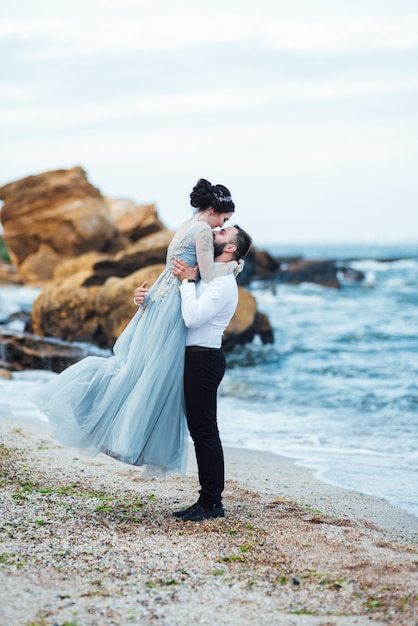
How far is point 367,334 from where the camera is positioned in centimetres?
2236

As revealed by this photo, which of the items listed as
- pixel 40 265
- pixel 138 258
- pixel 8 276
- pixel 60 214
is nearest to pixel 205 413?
pixel 138 258

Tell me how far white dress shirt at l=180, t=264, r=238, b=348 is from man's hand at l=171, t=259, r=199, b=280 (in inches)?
2.7

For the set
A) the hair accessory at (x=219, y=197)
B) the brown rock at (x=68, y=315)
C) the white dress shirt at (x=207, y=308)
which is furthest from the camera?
the brown rock at (x=68, y=315)

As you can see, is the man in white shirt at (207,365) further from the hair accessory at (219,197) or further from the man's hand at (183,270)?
the hair accessory at (219,197)

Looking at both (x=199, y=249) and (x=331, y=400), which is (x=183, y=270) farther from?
(x=331, y=400)

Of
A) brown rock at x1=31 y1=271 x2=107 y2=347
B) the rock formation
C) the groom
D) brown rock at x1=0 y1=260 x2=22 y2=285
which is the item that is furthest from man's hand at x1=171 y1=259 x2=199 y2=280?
brown rock at x1=0 y1=260 x2=22 y2=285

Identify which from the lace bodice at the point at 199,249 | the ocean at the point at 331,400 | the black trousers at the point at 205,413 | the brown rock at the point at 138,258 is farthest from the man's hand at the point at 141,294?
the brown rock at the point at 138,258

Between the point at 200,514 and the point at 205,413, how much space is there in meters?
0.68

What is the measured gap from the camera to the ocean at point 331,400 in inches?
324

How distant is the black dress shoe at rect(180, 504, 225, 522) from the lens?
17.0 feet

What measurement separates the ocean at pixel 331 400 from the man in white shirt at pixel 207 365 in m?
2.06

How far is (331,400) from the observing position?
41.1ft

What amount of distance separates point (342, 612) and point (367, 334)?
1913 centimetres

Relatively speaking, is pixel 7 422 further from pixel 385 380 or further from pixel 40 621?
pixel 385 380
